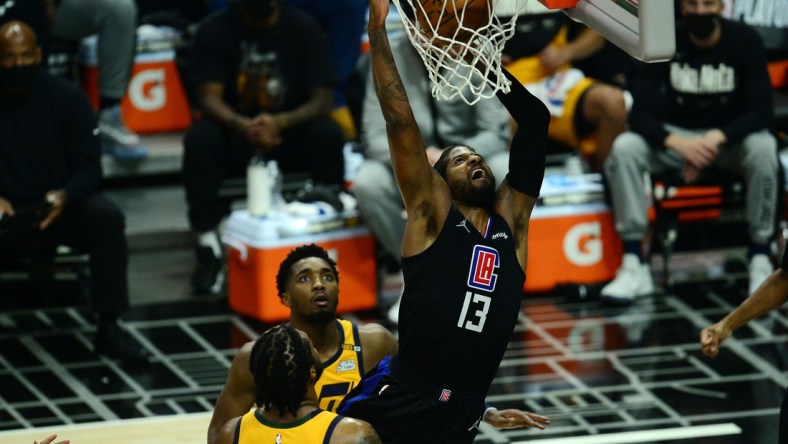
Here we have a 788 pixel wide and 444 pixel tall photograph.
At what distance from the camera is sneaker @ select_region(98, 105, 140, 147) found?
923 centimetres

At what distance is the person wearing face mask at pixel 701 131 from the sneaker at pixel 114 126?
3.08 meters

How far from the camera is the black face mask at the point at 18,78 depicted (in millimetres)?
7469

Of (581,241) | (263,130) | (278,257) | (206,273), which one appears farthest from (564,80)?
(206,273)

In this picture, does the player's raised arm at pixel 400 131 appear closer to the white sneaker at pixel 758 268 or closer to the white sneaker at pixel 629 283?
the white sneaker at pixel 629 283

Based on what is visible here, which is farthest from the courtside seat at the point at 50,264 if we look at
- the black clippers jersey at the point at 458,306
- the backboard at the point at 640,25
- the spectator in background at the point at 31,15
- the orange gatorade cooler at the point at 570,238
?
the backboard at the point at 640,25

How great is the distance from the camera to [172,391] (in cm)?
704

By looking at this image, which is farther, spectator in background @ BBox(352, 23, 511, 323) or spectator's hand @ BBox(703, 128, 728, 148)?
spectator's hand @ BBox(703, 128, 728, 148)

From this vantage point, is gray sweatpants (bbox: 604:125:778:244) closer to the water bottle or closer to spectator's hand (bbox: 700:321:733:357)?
the water bottle

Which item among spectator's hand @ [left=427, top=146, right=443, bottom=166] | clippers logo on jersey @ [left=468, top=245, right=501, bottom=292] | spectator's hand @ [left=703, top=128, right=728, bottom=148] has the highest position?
clippers logo on jersey @ [left=468, top=245, right=501, bottom=292]

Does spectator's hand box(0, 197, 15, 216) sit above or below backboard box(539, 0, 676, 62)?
below

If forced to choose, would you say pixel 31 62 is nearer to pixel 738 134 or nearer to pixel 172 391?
pixel 172 391

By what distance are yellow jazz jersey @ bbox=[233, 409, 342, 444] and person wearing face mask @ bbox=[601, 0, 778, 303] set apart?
13.2 feet

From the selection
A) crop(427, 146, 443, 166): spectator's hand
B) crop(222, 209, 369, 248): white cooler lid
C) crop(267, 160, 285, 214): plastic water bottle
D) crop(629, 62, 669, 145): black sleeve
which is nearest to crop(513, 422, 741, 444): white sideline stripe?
crop(427, 146, 443, 166): spectator's hand

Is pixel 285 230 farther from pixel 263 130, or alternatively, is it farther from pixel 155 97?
pixel 155 97
